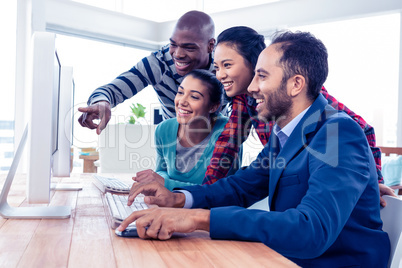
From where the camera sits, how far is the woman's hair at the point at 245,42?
59.8 inches

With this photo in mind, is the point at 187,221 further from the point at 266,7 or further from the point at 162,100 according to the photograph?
the point at 266,7

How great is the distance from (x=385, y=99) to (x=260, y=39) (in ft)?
11.8

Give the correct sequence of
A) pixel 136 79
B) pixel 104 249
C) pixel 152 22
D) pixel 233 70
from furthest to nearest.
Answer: pixel 152 22, pixel 136 79, pixel 233 70, pixel 104 249

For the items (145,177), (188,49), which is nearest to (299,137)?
(145,177)

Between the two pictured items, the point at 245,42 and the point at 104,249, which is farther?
the point at 245,42

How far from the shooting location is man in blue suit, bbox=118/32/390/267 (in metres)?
0.76

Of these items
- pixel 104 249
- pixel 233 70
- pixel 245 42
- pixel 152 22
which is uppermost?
pixel 152 22

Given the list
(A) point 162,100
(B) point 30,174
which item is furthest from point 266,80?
(A) point 162,100

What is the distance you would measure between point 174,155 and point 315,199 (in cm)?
106

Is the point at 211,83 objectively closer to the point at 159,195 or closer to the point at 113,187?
the point at 113,187

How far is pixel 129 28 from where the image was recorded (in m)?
5.99

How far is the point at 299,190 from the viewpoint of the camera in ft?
3.16

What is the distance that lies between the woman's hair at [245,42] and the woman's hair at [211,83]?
22cm

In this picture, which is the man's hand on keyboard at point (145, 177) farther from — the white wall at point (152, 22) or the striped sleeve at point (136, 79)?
the white wall at point (152, 22)
